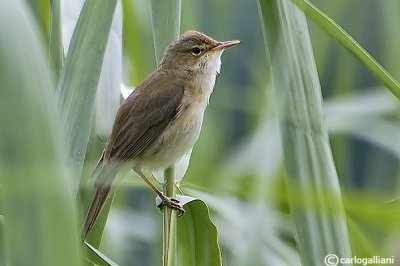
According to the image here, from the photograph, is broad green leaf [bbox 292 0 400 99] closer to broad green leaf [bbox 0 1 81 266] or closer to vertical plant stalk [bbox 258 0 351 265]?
vertical plant stalk [bbox 258 0 351 265]

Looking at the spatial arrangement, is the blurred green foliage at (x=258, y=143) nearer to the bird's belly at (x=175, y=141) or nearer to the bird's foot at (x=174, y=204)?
the bird's belly at (x=175, y=141)

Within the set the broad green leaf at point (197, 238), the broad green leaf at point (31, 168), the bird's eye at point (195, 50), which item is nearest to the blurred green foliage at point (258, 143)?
the bird's eye at point (195, 50)

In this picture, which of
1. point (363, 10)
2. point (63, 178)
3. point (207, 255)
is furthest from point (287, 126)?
point (363, 10)

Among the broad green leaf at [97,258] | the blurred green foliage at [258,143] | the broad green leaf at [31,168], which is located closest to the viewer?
the broad green leaf at [31,168]

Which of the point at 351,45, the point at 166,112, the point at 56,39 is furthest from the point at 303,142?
the point at 166,112

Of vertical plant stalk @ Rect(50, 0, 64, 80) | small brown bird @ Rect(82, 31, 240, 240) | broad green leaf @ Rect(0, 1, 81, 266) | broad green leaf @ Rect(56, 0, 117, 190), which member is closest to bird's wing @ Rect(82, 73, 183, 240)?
small brown bird @ Rect(82, 31, 240, 240)

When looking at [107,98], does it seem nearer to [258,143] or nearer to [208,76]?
[258,143]
